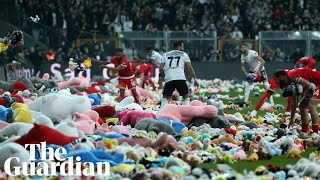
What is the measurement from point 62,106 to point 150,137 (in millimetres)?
2262

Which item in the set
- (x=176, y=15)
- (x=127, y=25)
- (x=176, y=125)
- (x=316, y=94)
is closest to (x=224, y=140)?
(x=176, y=125)

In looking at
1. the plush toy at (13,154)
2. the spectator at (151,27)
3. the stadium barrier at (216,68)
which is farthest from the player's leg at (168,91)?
the spectator at (151,27)

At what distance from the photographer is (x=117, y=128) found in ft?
48.2

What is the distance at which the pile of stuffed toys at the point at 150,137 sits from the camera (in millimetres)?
11352

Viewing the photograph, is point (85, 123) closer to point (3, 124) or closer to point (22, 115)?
point (22, 115)

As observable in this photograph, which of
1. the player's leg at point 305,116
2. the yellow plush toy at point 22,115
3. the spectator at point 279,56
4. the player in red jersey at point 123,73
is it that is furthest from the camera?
the spectator at point 279,56

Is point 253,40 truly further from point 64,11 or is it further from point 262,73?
point 262,73

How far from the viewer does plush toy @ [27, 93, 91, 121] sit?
50.8 feet

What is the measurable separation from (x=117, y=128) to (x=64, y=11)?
28362 millimetres

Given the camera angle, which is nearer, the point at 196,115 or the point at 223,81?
the point at 196,115

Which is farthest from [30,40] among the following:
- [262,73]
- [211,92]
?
[262,73]

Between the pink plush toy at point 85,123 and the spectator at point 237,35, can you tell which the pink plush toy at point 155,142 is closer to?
the pink plush toy at point 85,123

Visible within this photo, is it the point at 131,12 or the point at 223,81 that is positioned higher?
the point at 131,12

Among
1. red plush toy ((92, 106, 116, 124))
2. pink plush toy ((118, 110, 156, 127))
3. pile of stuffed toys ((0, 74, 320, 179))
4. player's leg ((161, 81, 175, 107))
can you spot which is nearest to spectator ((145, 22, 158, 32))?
player's leg ((161, 81, 175, 107))
